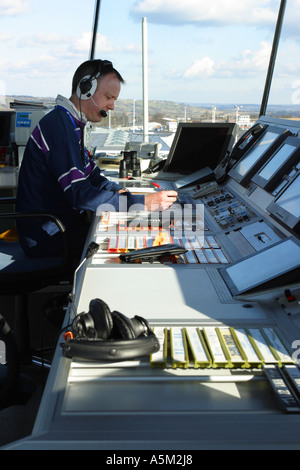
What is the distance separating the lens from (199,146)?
2.96 meters

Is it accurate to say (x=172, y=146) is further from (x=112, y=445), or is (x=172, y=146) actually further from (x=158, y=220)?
(x=112, y=445)

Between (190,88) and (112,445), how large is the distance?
23.2 ft

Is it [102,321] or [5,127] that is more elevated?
[5,127]

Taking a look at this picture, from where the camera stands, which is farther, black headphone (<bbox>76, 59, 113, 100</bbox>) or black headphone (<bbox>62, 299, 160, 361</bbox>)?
black headphone (<bbox>76, 59, 113, 100</bbox>)

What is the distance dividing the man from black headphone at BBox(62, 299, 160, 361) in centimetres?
111

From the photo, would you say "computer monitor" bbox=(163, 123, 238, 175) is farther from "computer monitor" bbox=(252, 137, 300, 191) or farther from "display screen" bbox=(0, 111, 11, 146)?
"display screen" bbox=(0, 111, 11, 146)

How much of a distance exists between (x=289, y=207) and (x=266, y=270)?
0.46 meters

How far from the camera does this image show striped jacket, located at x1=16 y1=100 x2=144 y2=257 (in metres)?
1.99

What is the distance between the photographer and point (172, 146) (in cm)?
309

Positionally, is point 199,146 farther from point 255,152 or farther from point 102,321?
point 102,321

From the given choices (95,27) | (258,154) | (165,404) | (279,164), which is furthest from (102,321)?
(95,27)

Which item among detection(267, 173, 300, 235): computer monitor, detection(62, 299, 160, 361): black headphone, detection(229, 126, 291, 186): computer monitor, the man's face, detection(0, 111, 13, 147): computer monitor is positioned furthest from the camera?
detection(0, 111, 13, 147): computer monitor

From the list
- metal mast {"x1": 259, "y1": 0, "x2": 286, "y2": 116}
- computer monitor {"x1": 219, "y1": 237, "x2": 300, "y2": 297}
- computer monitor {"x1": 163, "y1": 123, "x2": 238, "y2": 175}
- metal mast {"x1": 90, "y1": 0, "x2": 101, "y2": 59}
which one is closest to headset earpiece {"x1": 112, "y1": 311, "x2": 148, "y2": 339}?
computer monitor {"x1": 219, "y1": 237, "x2": 300, "y2": 297}

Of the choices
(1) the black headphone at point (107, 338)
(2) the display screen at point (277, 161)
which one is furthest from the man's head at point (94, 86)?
(1) the black headphone at point (107, 338)
